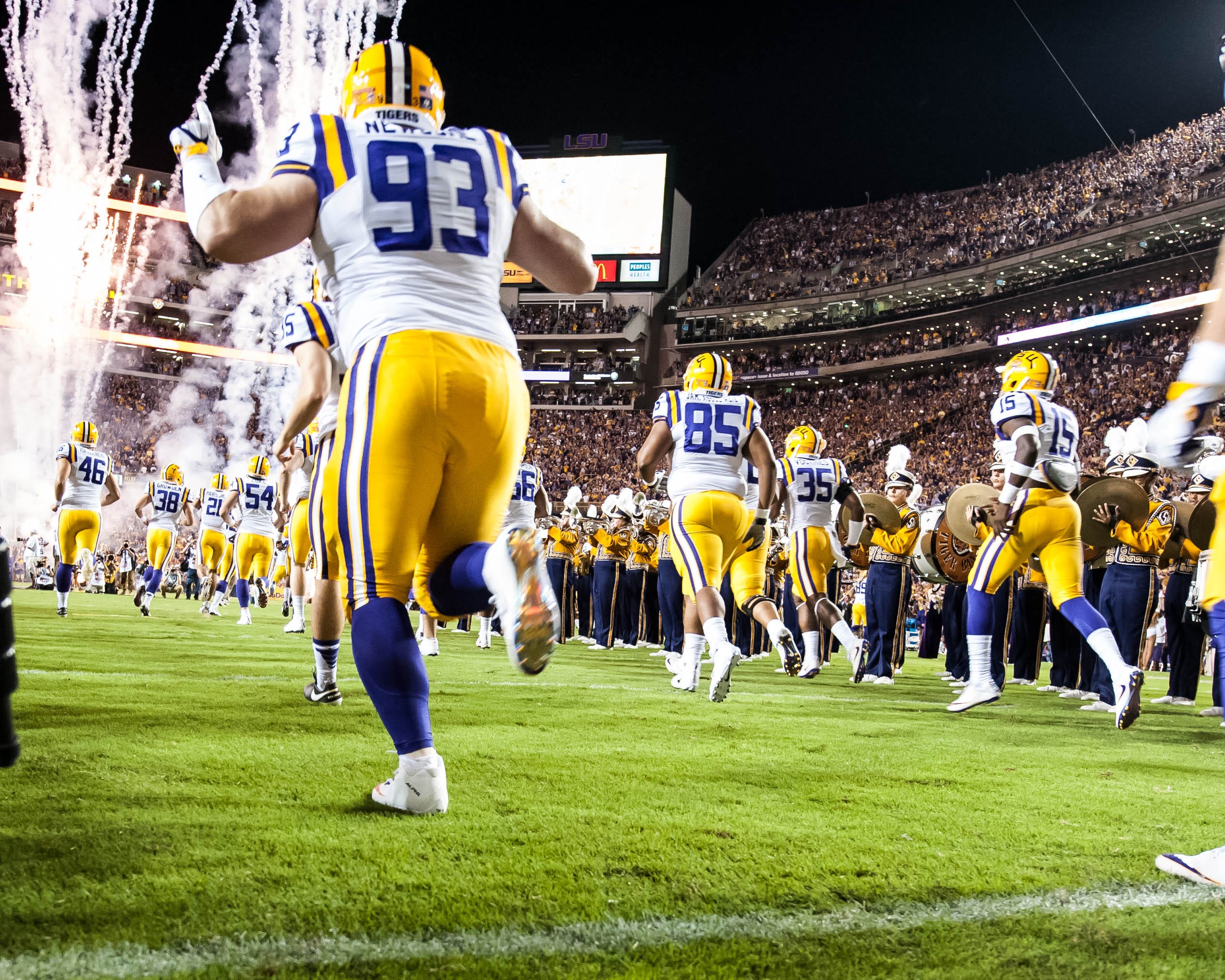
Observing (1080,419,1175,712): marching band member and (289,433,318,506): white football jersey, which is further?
(1080,419,1175,712): marching band member

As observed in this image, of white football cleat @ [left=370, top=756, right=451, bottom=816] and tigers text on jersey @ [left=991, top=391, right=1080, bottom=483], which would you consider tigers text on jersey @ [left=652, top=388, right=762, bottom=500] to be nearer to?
tigers text on jersey @ [left=991, top=391, right=1080, bottom=483]

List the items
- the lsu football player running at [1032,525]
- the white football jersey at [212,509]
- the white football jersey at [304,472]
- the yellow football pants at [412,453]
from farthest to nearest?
the white football jersey at [212,509] < the white football jersey at [304,472] < the lsu football player running at [1032,525] < the yellow football pants at [412,453]

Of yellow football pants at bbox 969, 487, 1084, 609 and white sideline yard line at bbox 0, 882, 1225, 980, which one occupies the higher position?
yellow football pants at bbox 969, 487, 1084, 609

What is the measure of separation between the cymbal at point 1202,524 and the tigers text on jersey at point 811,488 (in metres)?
2.97

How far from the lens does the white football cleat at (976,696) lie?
21.1 feet

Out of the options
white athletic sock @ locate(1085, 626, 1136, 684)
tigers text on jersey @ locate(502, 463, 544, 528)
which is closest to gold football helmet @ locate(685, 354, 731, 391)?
white athletic sock @ locate(1085, 626, 1136, 684)

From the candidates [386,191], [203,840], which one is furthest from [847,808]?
[386,191]

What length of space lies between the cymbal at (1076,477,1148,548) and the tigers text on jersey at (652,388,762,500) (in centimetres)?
314

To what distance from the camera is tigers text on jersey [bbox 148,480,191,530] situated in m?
14.2

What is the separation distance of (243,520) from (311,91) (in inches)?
1292

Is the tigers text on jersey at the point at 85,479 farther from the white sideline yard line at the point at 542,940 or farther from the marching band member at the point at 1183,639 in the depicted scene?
the marching band member at the point at 1183,639

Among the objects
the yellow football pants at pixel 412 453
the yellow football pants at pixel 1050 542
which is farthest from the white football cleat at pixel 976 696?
the yellow football pants at pixel 412 453

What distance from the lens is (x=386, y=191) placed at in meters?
2.82

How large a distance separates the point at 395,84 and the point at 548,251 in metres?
0.70
